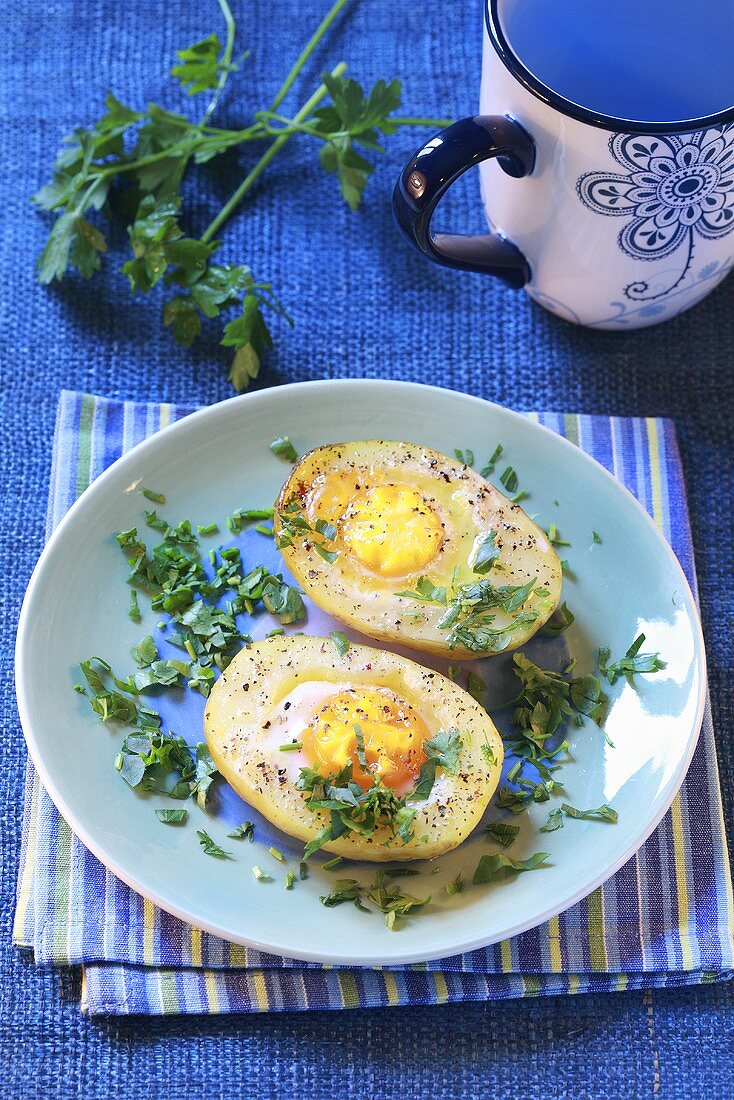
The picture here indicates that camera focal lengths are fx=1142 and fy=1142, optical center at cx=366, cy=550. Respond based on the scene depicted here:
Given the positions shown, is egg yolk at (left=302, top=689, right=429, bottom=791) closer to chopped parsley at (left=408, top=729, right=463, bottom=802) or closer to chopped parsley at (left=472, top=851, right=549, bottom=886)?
chopped parsley at (left=408, top=729, right=463, bottom=802)

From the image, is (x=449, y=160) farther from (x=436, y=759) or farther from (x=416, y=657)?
(x=436, y=759)

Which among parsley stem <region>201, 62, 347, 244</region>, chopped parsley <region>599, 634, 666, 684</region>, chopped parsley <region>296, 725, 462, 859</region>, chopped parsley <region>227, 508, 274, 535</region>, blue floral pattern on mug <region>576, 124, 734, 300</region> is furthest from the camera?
parsley stem <region>201, 62, 347, 244</region>

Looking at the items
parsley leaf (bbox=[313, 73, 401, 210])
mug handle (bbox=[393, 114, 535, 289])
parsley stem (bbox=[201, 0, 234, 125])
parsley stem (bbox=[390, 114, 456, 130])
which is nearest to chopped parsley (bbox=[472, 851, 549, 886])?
mug handle (bbox=[393, 114, 535, 289])

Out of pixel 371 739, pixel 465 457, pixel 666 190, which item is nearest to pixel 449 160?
pixel 666 190

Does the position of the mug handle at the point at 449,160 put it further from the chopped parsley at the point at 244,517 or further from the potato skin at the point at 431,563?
the chopped parsley at the point at 244,517

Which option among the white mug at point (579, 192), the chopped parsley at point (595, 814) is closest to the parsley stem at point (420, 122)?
the white mug at point (579, 192)

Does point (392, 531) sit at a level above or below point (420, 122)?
below
